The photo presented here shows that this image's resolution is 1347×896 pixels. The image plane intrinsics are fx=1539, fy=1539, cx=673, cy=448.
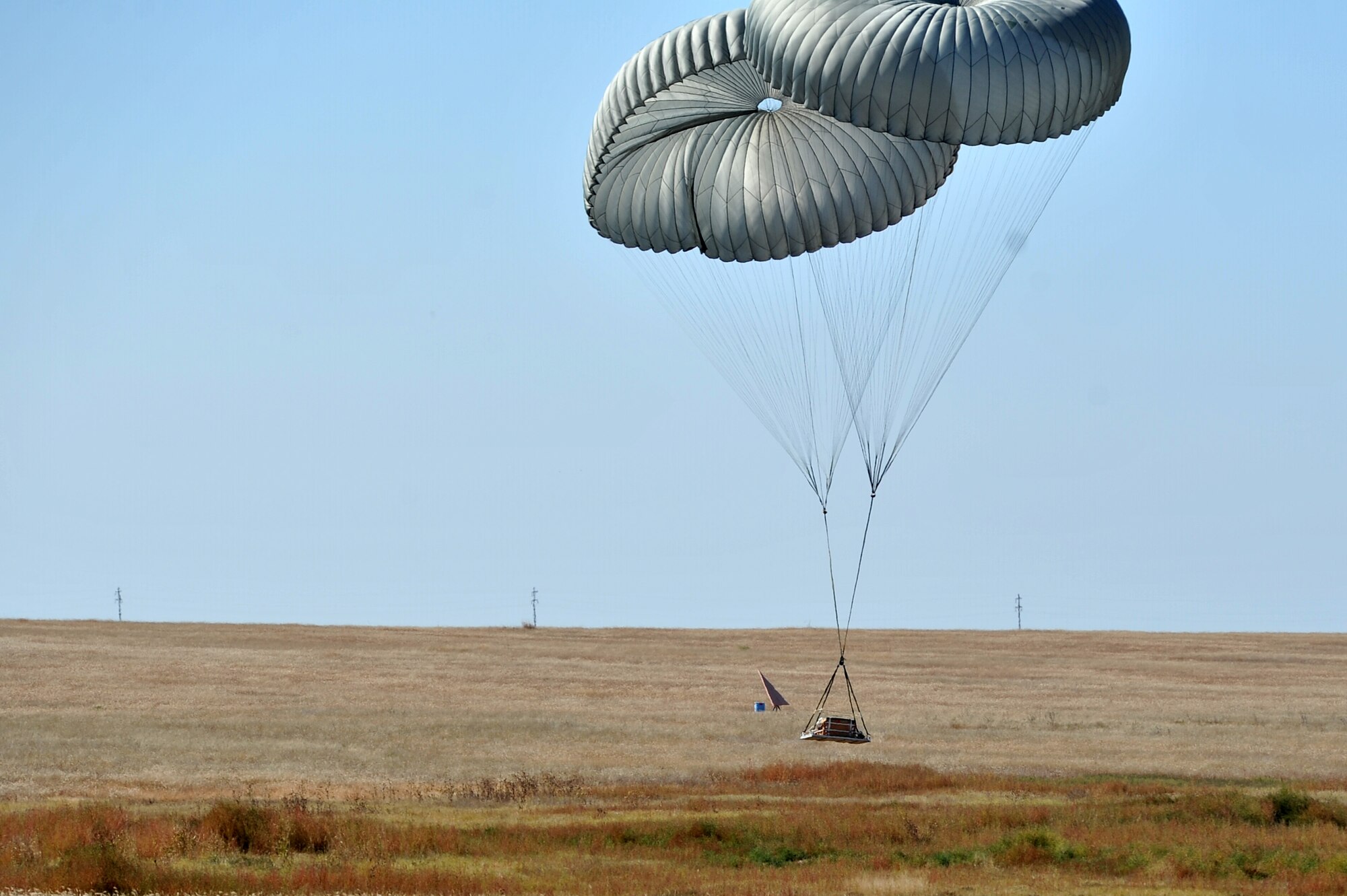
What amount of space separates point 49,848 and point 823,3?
1462cm

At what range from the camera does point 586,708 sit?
1634 inches

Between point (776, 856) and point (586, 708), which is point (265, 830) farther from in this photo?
point (586, 708)

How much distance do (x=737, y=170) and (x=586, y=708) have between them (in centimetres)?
1981

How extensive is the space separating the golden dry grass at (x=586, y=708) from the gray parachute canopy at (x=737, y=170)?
10.2 m

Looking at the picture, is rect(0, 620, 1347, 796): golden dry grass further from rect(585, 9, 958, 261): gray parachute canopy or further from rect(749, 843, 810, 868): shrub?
rect(585, 9, 958, 261): gray parachute canopy

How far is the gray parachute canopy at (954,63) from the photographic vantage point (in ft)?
65.0

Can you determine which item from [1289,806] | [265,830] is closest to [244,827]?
[265,830]

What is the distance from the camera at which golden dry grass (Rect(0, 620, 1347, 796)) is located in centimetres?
3069

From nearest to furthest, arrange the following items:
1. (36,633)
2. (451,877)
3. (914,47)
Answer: (451,877)
(914,47)
(36,633)

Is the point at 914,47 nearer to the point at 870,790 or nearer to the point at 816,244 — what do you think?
the point at 816,244

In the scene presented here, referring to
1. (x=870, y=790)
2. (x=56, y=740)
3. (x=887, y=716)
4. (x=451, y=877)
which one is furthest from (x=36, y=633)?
(x=451, y=877)

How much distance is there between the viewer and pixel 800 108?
2573cm

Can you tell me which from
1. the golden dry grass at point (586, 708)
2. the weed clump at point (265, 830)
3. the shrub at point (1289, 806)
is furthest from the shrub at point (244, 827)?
the shrub at point (1289, 806)

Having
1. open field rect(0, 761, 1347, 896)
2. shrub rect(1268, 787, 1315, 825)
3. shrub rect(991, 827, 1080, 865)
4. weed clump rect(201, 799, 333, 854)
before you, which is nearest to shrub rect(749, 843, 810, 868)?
open field rect(0, 761, 1347, 896)
